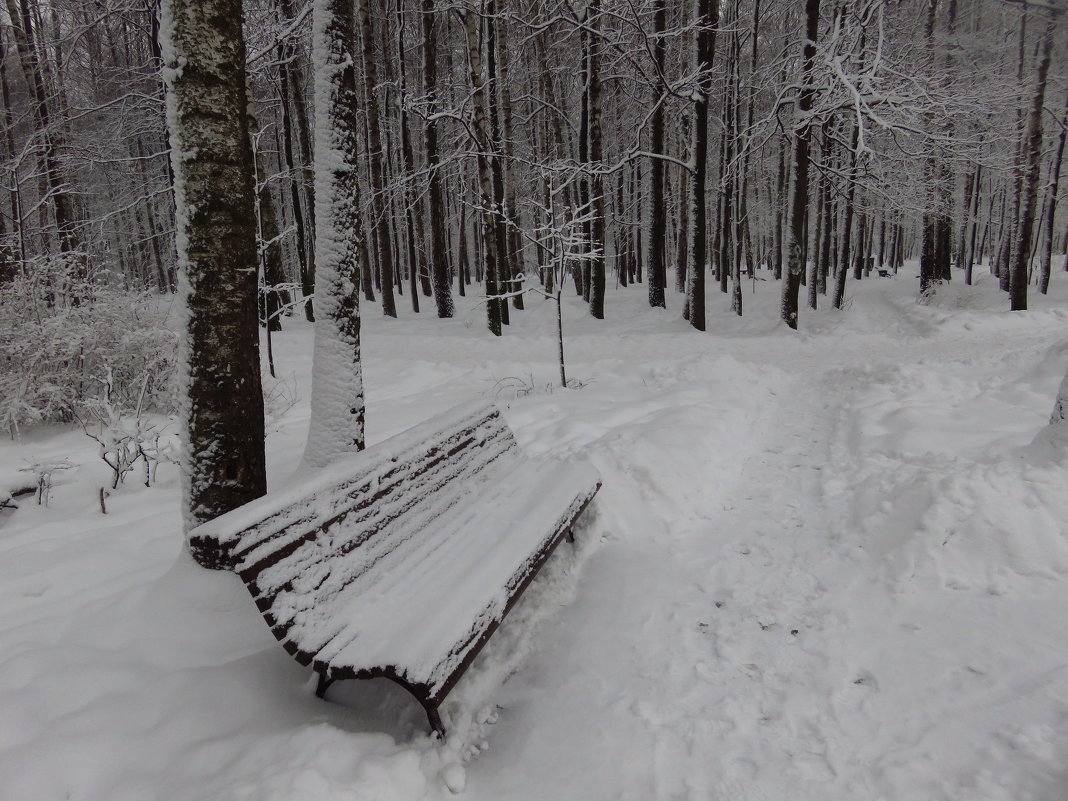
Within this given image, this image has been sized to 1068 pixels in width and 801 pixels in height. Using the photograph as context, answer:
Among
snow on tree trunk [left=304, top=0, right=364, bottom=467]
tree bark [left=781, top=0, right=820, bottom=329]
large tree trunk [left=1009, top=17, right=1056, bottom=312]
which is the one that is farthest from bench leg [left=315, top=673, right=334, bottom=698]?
large tree trunk [left=1009, top=17, right=1056, bottom=312]

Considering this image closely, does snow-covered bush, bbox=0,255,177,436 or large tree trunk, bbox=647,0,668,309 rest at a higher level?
large tree trunk, bbox=647,0,668,309

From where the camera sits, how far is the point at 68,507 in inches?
174

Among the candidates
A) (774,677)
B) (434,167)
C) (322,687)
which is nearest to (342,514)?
(322,687)

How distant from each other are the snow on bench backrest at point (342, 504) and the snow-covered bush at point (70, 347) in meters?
4.34

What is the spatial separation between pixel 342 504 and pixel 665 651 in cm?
167

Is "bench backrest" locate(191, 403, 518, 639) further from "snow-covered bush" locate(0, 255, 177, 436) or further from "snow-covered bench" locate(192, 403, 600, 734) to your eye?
"snow-covered bush" locate(0, 255, 177, 436)

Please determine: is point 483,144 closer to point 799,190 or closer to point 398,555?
point 799,190

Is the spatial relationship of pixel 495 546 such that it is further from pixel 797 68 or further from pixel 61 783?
pixel 797 68

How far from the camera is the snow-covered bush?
6.14m

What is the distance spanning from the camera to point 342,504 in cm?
257

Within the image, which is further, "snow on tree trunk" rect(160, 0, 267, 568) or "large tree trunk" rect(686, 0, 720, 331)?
"large tree trunk" rect(686, 0, 720, 331)

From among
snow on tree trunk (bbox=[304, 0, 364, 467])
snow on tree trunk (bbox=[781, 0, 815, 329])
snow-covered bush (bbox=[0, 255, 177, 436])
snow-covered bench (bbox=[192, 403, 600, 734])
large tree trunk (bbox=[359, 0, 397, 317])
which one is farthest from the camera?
large tree trunk (bbox=[359, 0, 397, 317])

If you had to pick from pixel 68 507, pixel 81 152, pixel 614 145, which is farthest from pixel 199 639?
pixel 614 145

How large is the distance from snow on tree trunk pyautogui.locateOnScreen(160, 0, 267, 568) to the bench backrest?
0.72 metres
